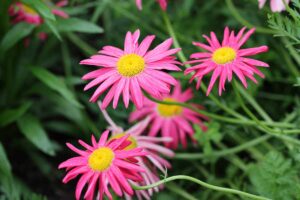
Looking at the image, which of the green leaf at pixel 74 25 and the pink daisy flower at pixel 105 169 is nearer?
the pink daisy flower at pixel 105 169

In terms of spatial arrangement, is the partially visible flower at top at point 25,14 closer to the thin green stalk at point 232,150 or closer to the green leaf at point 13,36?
the green leaf at point 13,36

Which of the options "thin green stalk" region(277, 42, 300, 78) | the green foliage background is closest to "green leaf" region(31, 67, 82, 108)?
the green foliage background

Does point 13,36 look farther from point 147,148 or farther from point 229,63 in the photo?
point 229,63

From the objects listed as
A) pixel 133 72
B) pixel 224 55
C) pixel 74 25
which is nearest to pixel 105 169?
pixel 133 72

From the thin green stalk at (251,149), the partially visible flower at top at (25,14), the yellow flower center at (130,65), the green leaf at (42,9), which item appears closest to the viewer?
the yellow flower center at (130,65)

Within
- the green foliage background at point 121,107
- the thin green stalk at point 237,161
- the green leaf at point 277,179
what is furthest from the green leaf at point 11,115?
the green leaf at point 277,179

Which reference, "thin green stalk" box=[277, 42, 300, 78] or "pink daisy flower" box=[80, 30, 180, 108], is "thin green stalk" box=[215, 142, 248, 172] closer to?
"thin green stalk" box=[277, 42, 300, 78]

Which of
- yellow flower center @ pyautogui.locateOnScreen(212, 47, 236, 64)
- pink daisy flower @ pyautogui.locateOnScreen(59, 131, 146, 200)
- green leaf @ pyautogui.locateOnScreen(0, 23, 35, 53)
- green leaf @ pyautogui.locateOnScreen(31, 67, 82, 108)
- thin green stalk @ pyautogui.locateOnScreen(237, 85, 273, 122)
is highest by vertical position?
yellow flower center @ pyautogui.locateOnScreen(212, 47, 236, 64)

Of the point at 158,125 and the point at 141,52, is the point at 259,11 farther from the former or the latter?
the point at 141,52
